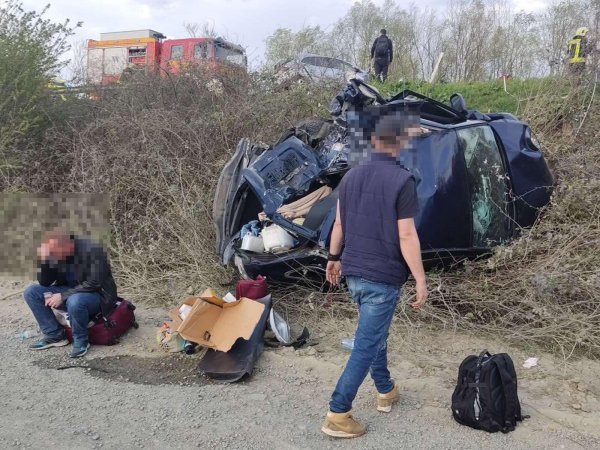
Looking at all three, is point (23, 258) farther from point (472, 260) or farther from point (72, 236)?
point (472, 260)

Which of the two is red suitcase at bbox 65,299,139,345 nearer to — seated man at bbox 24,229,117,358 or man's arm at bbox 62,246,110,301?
seated man at bbox 24,229,117,358

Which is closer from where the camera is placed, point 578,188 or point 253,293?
point 253,293

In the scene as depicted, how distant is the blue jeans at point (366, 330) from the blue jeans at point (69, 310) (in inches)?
87.8

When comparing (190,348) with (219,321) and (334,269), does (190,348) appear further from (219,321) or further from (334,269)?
(334,269)

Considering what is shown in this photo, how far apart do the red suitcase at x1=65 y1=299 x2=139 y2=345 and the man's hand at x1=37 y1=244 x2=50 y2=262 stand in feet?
2.03

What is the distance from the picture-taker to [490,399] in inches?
124

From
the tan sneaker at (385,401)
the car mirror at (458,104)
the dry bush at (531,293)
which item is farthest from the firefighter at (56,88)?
the tan sneaker at (385,401)

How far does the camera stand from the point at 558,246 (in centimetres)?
481

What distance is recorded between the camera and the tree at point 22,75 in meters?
8.16

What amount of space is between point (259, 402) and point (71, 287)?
1913 mm

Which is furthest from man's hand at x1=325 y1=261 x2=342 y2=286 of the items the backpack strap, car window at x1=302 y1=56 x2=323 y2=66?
car window at x1=302 y1=56 x2=323 y2=66

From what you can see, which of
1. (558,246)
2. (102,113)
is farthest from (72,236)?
(102,113)

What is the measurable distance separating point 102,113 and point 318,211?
5345mm

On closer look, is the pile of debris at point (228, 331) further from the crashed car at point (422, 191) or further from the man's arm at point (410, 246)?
the man's arm at point (410, 246)
